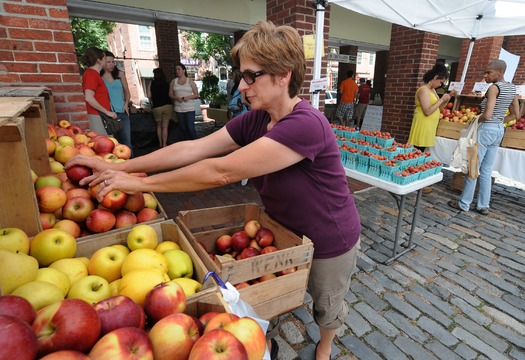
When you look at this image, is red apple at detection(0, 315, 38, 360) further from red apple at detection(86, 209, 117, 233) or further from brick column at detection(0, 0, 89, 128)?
brick column at detection(0, 0, 89, 128)

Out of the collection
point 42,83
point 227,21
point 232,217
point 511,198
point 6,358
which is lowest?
point 511,198

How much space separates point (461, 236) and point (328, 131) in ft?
12.0

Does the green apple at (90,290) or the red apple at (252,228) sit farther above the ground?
the green apple at (90,290)

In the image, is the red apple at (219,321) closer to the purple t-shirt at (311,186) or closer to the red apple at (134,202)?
the purple t-shirt at (311,186)

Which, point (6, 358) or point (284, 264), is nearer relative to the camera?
point (6, 358)

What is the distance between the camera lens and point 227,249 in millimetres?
2043

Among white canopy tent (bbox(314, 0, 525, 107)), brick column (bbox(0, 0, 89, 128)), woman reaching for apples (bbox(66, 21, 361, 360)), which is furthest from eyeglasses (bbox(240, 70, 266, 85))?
white canopy tent (bbox(314, 0, 525, 107))

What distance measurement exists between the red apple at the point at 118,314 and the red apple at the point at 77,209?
935 millimetres

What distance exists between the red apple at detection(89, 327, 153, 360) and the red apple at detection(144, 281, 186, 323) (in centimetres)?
18

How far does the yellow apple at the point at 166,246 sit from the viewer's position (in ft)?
5.21

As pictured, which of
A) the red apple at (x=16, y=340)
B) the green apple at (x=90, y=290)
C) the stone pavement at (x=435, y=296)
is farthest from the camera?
the stone pavement at (x=435, y=296)

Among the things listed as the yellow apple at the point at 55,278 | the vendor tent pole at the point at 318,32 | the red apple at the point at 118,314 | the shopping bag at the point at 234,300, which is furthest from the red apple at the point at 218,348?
the vendor tent pole at the point at 318,32

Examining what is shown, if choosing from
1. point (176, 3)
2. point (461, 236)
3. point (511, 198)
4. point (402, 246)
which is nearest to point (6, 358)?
point (402, 246)

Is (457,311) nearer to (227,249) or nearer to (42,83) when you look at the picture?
(227,249)
